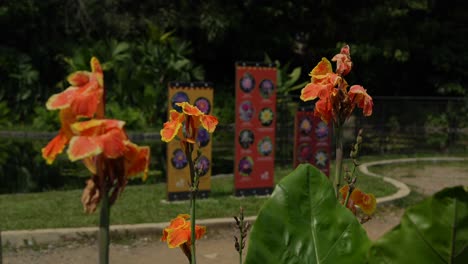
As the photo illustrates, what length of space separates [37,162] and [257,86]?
629 centimetres

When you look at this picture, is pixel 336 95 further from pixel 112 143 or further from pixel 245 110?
pixel 245 110

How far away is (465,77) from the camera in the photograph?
74.0ft

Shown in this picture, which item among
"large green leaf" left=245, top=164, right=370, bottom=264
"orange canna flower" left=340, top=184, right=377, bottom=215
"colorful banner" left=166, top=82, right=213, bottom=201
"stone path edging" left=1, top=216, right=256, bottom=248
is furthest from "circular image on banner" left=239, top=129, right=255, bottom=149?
"large green leaf" left=245, top=164, right=370, bottom=264

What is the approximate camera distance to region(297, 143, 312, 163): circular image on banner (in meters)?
8.48

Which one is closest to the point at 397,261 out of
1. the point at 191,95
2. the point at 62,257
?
the point at 62,257

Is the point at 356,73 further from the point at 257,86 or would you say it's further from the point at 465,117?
the point at 257,86

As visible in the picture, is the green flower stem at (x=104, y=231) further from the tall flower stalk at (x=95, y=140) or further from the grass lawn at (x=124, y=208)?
the grass lawn at (x=124, y=208)

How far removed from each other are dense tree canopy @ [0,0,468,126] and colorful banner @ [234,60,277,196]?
37.6 ft

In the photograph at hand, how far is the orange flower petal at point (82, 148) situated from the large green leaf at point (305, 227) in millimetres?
257

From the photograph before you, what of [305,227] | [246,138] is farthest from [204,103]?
[305,227]

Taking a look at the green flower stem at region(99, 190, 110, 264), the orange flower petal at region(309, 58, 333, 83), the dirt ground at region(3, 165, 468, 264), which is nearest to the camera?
the green flower stem at region(99, 190, 110, 264)

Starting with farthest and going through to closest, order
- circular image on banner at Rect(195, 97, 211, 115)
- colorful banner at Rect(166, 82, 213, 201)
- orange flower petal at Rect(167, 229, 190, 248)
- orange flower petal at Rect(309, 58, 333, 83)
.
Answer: circular image on banner at Rect(195, 97, 211, 115), colorful banner at Rect(166, 82, 213, 201), orange flower petal at Rect(309, 58, 333, 83), orange flower petal at Rect(167, 229, 190, 248)

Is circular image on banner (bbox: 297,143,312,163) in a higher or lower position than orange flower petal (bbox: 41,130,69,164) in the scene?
lower

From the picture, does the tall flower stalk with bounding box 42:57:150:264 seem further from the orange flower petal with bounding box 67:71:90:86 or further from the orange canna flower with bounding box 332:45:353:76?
the orange canna flower with bounding box 332:45:353:76
